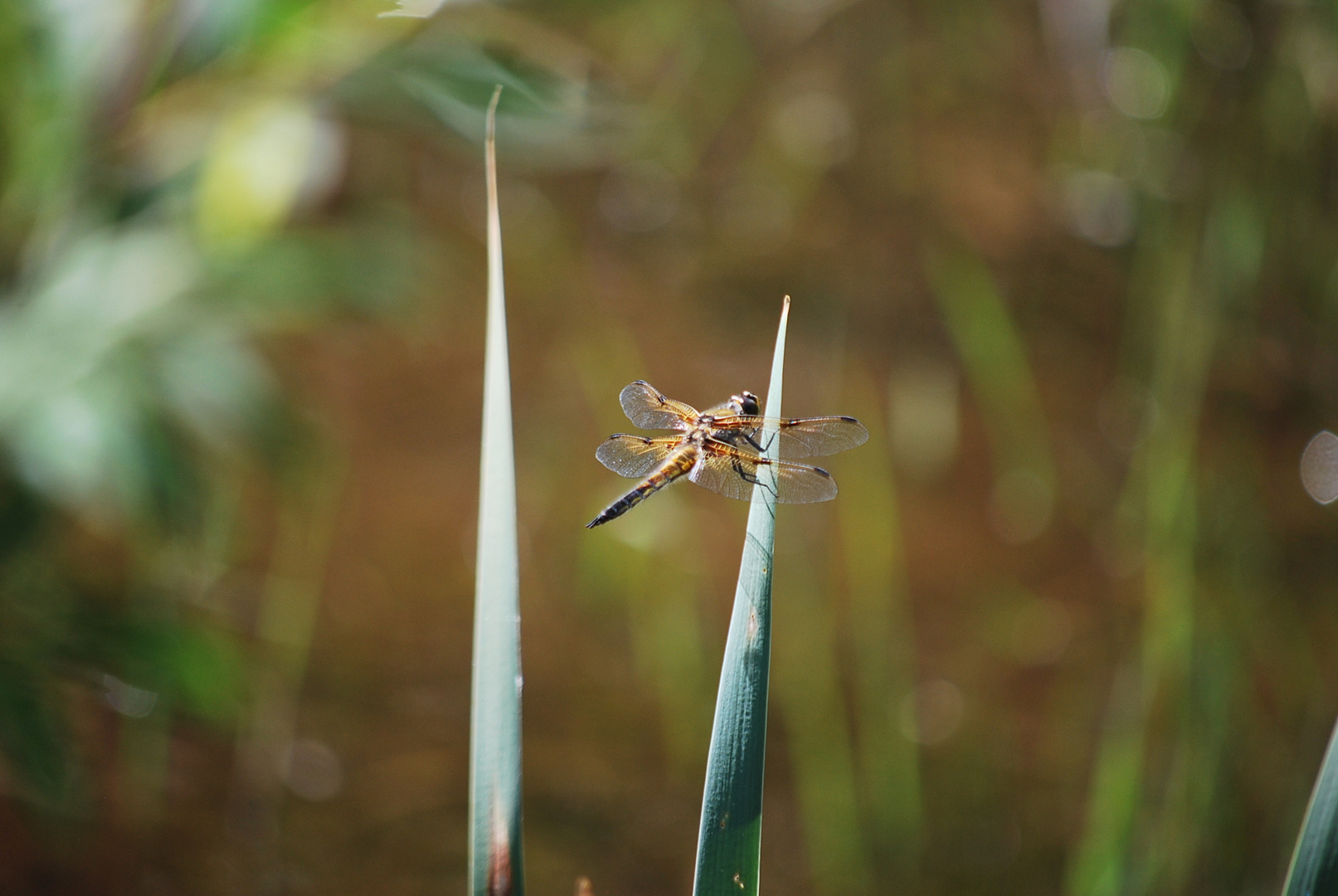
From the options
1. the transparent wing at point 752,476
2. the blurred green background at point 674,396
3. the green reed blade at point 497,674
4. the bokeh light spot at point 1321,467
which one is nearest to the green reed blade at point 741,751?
the green reed blade at point 497,674

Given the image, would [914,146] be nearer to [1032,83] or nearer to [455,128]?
[1032,83]

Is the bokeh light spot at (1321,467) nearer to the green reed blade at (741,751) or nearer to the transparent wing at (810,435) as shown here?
the transparent wing at (810,435)

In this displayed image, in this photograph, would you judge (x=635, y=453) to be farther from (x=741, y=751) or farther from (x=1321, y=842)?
(x=1321, y=842)

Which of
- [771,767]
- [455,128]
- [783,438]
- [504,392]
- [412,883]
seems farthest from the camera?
[771,767]

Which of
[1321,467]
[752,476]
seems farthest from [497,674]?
[1321,467]

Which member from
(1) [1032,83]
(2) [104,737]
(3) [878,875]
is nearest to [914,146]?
(1) [1032,83]

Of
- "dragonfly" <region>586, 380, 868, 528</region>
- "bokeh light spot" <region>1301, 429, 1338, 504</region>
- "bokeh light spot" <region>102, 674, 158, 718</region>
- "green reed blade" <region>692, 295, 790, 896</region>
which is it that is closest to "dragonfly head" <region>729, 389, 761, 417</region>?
"dragonfly" <region>586, 380, 868, 528</region>

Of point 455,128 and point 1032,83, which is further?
point 1032,83
